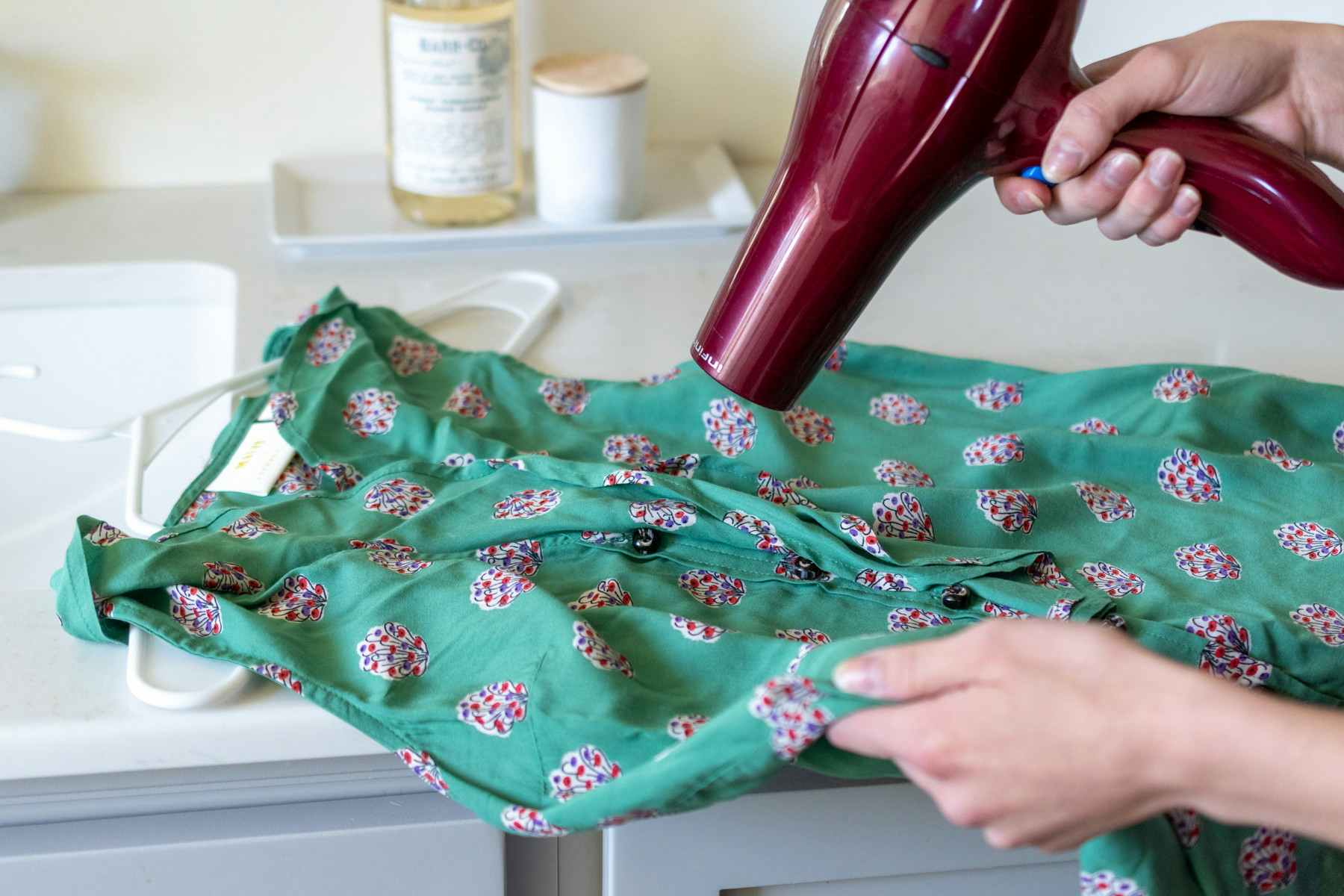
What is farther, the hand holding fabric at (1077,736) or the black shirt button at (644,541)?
the black shirt button at (644,541)

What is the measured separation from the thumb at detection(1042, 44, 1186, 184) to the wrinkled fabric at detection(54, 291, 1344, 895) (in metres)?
0.18

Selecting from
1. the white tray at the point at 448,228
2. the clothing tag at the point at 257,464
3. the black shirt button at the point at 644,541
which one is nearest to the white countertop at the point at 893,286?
the white tray at the point at 448,228

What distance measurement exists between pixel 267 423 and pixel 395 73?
0.32 meters

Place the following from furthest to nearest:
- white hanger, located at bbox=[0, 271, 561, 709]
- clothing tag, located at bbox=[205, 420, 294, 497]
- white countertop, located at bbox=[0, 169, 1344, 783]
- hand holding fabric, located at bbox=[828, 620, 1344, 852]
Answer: white countertop, located at bbox=[0, 169, 1344, 783] < clothing tag, located at bbox=[205, 420, 294, 497] < white hanger, located at bbox=[0, 271, 561, 709] < hand holding fabric, located at bbox=[828, 620, 1344, 852]

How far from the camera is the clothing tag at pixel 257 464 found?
0.75 meters

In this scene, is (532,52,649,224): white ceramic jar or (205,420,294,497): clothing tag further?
(532,52,649,224): white ceramic jar

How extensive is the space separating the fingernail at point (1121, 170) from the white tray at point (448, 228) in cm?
42

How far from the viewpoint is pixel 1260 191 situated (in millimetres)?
653

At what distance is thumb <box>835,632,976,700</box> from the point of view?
19.7 inches

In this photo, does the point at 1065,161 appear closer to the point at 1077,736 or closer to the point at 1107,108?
the point at 1107,108

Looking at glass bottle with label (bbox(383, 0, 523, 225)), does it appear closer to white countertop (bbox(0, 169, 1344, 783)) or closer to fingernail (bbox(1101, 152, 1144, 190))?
white countertop (bbox(0, 169, 1344, 783))

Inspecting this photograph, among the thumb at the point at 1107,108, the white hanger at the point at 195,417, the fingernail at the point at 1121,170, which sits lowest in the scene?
the white hanger at the point at 195,417

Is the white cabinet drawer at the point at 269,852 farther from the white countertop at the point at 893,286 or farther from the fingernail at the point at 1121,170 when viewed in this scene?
the fingernail at the point at 1121,170

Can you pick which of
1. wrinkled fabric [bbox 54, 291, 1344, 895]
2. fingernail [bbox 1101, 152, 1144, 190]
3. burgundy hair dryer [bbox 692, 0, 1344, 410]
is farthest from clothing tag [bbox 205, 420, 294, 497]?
fingernail [bbox 1101, 152, 1144, 190]
